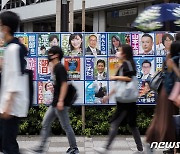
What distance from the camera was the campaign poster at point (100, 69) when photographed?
861cm

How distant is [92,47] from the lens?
863cm

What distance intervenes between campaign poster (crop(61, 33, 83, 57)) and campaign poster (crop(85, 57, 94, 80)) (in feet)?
0.74

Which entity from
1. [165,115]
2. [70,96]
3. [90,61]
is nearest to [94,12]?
[90,61]

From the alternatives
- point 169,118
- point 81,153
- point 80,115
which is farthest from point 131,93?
point 80,115

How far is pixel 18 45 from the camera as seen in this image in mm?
4434

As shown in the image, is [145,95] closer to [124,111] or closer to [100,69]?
[100,69]

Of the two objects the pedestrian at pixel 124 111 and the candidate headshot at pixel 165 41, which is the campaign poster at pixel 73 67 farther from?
the pedestrian at pixel 124 111

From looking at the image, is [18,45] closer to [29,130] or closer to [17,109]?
[17,109]

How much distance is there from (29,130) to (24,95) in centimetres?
444

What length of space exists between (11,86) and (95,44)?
15.0ft

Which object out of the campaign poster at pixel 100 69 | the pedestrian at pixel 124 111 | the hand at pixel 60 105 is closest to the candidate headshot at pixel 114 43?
the campaign poster at pixel 100 69

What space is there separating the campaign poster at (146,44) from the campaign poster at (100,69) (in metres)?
0.80

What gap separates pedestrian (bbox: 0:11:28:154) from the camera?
168 inches

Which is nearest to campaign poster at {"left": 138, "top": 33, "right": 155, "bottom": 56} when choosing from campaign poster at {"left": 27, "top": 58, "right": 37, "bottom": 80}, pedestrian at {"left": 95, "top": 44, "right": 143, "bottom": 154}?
campaign poster at {"left": 27, "top": 58, "right": 37, "bottom": 80}
